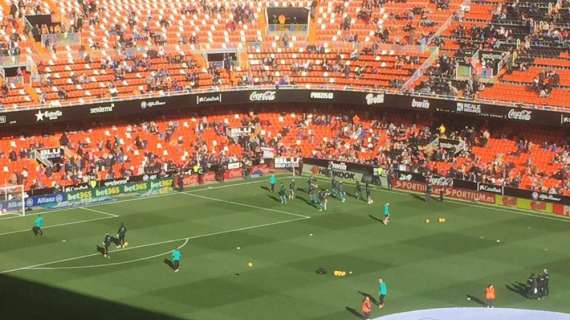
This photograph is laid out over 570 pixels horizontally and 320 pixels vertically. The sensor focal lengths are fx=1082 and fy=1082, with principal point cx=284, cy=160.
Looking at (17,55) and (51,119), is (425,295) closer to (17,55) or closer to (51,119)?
(51,119)

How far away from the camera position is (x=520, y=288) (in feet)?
156

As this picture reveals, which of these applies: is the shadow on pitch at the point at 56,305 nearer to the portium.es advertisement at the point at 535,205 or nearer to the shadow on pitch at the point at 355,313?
the shadow on pitch at the point at 355,313

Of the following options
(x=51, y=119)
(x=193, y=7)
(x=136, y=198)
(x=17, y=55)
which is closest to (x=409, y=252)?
(x=136, y=198)

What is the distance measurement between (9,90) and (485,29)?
32981 millimetres

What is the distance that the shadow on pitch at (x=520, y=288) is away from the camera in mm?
46656

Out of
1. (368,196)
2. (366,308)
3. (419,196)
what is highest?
(366,308)

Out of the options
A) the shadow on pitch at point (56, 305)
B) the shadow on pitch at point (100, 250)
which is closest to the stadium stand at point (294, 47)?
the shadow on pitch at point (100, 250)

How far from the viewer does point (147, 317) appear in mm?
43094

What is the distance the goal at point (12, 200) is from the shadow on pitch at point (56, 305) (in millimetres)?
16015

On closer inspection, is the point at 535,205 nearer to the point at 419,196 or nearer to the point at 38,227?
the point at 419,196

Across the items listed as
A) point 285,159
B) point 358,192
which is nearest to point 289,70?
point 285,159

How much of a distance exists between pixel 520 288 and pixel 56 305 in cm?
2004

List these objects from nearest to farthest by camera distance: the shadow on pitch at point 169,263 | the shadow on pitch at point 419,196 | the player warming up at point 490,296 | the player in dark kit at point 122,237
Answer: the player warming up at point 490,296 < the shadow on pitch at point 169,263 < the player in dark kit at point 122,237 < the shadow on pitch at point 419,196

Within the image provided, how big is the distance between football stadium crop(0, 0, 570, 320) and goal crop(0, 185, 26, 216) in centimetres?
12
